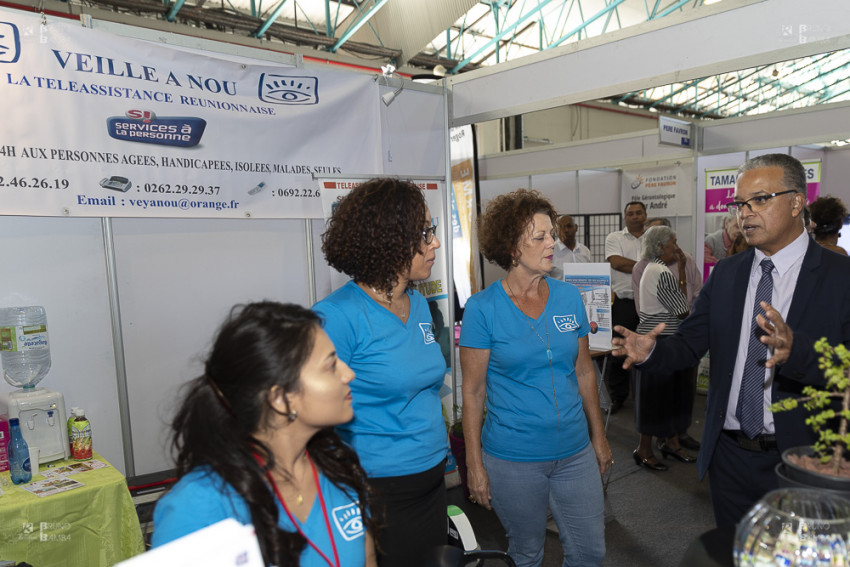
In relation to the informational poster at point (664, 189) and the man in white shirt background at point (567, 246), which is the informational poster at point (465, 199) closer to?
the man in white shirt background at point (567, 246)

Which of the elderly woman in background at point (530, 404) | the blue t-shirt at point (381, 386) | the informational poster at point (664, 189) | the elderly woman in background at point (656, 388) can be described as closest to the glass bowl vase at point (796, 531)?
the blue t-shirt at point (381, 386)

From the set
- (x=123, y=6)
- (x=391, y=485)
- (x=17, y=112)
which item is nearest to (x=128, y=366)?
(x=17, y=112)

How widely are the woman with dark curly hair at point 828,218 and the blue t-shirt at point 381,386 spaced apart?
11.9 ft

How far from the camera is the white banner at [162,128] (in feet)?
7.69

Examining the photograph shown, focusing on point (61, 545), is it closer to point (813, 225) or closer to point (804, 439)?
point (804, 439)

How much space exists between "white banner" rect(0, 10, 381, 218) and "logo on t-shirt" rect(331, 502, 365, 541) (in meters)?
1.97

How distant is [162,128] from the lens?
2678mm

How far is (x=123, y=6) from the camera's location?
283 inches

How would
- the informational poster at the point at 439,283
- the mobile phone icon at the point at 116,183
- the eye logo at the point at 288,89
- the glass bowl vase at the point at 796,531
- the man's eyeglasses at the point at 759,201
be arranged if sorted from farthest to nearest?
the informational poster at the point at 439,283, the eye logo at the point at 288,89, the mobile phone icon at the point at 116,183, the man's eyeglasses at the point at 759,201, the glass bowl vase at the point at 796,531

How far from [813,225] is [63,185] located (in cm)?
448

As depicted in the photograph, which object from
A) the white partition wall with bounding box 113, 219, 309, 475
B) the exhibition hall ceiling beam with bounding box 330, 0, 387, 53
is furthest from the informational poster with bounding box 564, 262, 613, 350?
the exhibition hall ceiling beam with bounding box 330, 0, 387, 53

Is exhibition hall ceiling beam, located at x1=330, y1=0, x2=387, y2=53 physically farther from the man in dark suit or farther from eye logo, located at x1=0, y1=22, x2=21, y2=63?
the man in dark suit

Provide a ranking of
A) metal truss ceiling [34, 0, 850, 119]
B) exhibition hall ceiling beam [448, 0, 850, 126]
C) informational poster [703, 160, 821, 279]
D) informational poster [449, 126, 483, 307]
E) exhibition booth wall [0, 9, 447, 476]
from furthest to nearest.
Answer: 1. informational poster [703, 160, 821, 279]
2. metal truss ceiling [34, 0, 850, 119]
3. informational poster [449, 126, 483, 307]
4. exhibition booth wall [0, 9, 447, 476]
5. exhibition hall ceiling beam [448, 0, 850, 126]

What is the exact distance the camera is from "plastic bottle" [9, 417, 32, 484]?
221 cm
